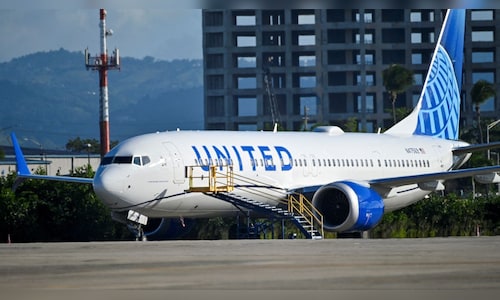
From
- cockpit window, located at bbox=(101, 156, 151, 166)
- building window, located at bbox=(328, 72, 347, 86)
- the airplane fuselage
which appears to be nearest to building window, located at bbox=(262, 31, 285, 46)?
building window, located at bbox=(328, 72, 347, 86)

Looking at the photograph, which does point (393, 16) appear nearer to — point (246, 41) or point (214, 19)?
point (246, 41)

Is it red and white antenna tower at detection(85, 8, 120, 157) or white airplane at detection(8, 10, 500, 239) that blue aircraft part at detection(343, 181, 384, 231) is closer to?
white airplane at detection(8, 10, 500, 239)

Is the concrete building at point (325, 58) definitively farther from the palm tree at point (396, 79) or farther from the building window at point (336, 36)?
the palm tree at point (396, 79)

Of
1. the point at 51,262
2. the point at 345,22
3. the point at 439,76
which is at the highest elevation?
the point at 345,22

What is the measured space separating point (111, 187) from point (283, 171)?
705 centimetres

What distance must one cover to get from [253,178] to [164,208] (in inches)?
141

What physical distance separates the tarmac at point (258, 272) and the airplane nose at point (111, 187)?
1055 cm

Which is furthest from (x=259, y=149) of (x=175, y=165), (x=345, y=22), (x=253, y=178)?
(x=345, y=22)

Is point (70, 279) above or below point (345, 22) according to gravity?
below


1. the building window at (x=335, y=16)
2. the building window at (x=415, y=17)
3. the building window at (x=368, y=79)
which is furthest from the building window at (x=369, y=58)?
the building window at (x=415, y=17)

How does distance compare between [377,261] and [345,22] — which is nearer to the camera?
[377,261]

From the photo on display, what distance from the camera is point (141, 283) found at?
49.6 feet

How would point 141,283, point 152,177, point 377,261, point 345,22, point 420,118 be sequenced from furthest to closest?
point 345,22 → point 420,118 → point 152,177 → point 377,261 → point 141,283

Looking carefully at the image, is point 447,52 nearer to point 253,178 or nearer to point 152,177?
point 253,178
